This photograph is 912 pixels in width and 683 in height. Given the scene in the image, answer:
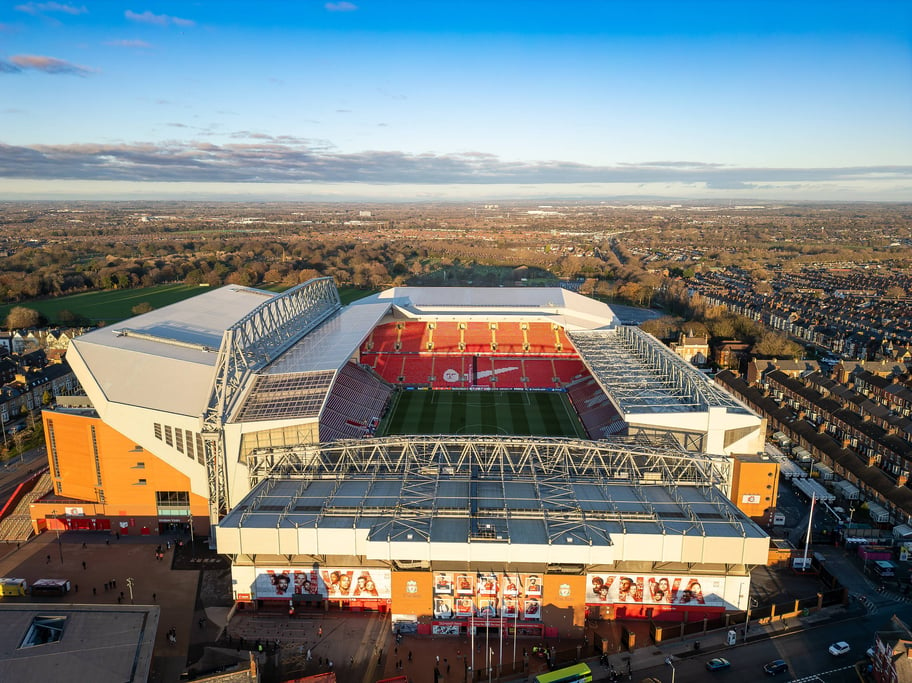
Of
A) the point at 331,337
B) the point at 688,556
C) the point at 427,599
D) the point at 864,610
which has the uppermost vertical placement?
the point at 331,337

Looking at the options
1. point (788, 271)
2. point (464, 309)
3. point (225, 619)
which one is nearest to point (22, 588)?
point (225, 619)

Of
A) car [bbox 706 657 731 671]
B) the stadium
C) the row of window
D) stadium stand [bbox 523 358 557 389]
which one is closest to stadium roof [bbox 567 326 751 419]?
the stadium

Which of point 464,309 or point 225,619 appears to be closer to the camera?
point 225,619

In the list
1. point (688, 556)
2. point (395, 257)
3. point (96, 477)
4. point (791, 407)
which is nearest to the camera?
point (688, 556)

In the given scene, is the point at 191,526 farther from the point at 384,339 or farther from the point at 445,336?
the point at 445,336

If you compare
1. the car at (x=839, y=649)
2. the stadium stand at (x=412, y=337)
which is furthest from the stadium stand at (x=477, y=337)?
the car at (x=839, y=649)

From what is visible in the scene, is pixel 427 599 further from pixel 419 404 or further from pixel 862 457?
pixel 862 457

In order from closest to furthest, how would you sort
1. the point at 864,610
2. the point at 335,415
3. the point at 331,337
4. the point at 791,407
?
the point at 864,610 < the point at 335,415 < the point at 331,337 < the point at 791,407
